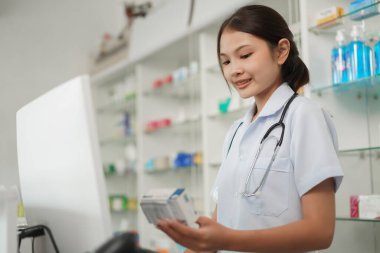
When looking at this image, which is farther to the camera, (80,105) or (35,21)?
(35,21)

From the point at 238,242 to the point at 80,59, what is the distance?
378cm

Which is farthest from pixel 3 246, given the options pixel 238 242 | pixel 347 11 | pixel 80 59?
pixel 80 59

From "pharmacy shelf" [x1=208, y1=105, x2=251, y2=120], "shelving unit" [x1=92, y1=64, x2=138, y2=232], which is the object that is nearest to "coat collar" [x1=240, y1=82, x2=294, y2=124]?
"pharmacy shelf" [x1=208, y1=105, x2=251, y2=120]

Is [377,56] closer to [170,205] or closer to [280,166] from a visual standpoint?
[280,166]

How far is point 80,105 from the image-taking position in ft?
3.25

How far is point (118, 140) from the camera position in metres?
4.73

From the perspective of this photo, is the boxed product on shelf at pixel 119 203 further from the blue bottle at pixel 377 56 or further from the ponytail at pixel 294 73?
the ponytail at pixel 294 73

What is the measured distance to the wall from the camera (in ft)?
6.80

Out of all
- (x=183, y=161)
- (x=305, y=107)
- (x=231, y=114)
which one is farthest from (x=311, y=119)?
(x=183, y=161)

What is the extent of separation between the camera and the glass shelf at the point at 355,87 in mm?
2238

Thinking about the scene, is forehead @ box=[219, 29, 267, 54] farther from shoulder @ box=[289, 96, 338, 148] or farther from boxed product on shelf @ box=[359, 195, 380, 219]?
boxed product on shelf @ box=[359, 195, 380, 219]

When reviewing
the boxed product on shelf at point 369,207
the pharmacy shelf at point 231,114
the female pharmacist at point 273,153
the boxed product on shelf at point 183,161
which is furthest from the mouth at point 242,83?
→ the boxed product on shelf at point 183,161

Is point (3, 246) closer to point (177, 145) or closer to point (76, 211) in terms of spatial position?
point (76, 211)

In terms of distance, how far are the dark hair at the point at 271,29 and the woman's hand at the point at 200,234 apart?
65cm
